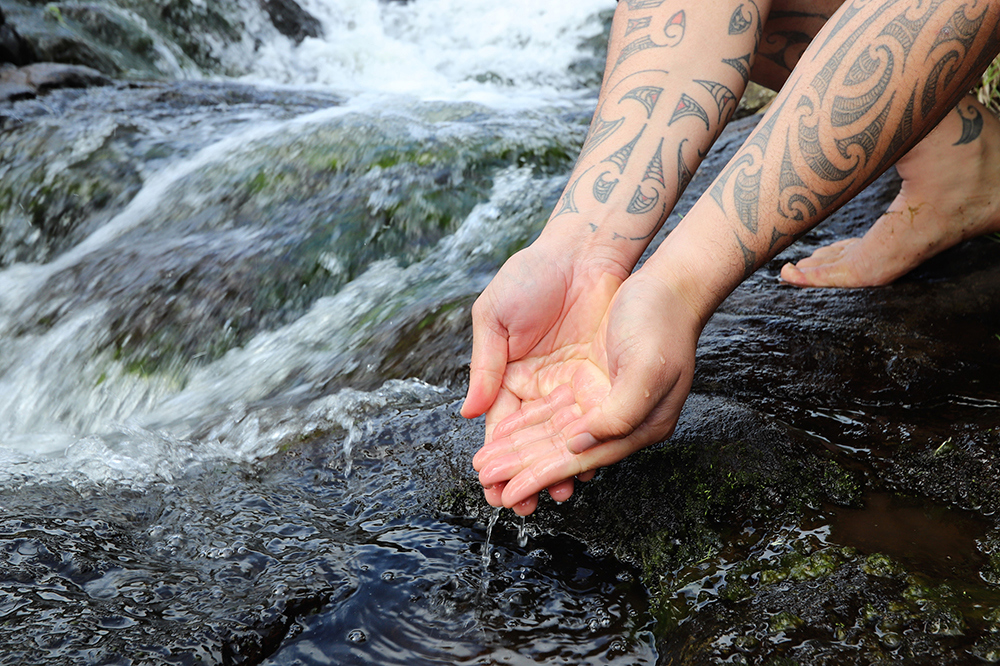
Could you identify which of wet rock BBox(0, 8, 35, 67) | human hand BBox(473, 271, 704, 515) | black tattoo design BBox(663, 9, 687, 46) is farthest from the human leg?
wet rock BBox(0, 8, 35, 67)

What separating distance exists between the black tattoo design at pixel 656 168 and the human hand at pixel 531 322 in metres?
0.31

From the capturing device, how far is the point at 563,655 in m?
1.48

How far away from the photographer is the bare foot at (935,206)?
8.37 feet

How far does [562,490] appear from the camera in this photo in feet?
5.63

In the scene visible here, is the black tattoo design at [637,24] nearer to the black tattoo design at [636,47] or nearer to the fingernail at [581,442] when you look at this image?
the black tattoo design at [636,47]

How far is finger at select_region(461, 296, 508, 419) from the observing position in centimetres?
185

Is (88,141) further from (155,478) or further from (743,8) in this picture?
(743,8)

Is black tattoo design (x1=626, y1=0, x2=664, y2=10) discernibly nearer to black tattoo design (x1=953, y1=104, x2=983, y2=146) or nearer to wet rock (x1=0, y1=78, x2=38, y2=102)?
black tattoo design (x1=953, y1=104, x2=983, y2=146)

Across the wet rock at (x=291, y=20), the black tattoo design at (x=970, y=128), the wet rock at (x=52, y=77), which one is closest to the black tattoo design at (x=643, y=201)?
the black tattoo design at (x=970, y=128)

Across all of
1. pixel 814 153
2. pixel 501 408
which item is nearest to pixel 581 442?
pixel 501 408

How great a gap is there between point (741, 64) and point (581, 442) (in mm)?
1381

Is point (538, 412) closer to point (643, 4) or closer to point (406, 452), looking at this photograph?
point (406, 452)

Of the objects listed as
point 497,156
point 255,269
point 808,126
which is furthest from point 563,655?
point 497,156

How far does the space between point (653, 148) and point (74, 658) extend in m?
1.95
